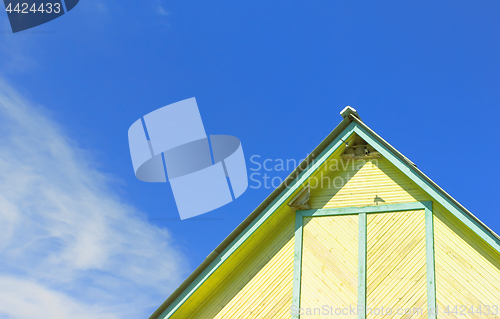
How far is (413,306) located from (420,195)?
292 centimetres

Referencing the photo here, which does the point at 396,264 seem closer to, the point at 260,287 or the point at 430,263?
the point at 430,263

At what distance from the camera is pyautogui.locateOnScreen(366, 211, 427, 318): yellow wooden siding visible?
10547 mm

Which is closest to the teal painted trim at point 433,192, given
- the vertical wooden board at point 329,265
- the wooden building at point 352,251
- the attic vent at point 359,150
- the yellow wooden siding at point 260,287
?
the wooden building at point 352,251

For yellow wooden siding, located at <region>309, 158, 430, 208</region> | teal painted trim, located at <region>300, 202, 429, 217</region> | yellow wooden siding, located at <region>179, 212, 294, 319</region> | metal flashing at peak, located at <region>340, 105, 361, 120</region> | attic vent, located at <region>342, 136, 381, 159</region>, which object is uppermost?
metal flashing at peak, located at <region>340, 105, 361, 120</region>

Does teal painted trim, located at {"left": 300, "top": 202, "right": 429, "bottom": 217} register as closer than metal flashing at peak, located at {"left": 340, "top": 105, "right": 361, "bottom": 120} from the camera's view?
Yes

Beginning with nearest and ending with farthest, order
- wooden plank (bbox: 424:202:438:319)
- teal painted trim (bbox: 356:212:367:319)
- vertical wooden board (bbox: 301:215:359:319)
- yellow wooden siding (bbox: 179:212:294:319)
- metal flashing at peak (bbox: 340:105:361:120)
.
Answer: wooden plank (bbox: 424:202:438:319), teal painted trim (bbox: 356:212:367:319), vertical wooden board (bbox: 301:215:359:319), yellow wooden siding (bbox: 179:212:294:319), metal flashing at peak (bbox: 340:105:361:120)

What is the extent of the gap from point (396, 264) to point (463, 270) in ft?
4.99

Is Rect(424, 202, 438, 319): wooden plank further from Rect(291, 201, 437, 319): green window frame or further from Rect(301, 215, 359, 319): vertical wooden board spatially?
Rect(301, 215, 359, 319): vertical wooden board

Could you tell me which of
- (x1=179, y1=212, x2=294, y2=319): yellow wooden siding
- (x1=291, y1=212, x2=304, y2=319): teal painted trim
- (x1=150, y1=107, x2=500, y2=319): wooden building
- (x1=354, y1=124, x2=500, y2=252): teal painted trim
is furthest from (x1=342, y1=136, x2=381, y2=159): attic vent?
(x1=179, y1=212, x2=294, y2=319): yellow wooden siding

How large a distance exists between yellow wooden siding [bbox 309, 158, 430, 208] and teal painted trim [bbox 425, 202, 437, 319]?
553 millimetres

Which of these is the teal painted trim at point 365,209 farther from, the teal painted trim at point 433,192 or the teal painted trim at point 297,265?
the teal painted trim at point 433,192

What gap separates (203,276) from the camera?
12.0 metres

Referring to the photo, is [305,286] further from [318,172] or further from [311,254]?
[318,172]

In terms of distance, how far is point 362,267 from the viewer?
11.1 metres
